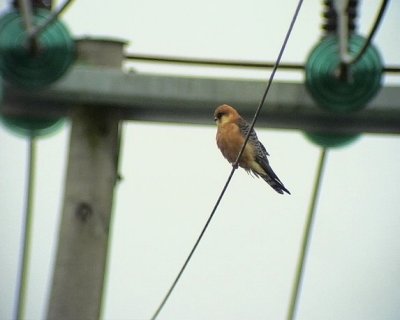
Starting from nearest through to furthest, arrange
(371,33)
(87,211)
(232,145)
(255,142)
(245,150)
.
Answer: (371,33), (87,211), (245,150), (232,145), (255,142)

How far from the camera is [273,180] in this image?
5.87 m

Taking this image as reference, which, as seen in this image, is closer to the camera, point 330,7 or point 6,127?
point 6,127

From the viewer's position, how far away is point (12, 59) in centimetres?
406

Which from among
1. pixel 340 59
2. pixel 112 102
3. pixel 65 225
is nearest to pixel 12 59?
pixel 112 102

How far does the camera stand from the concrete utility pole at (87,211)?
12.9 feet

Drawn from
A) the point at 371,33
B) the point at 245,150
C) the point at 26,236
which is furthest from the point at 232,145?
the point at 371,33

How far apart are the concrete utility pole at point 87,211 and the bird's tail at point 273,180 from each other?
1796 mm

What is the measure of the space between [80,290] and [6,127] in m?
0.78

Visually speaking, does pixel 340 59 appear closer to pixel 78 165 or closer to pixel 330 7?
pixel 330 7

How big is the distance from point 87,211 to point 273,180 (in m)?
2.08

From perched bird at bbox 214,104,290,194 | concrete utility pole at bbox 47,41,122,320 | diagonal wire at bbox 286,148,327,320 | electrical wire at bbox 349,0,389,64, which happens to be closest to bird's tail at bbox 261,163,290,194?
perched bird at bbox 214,104,290,194

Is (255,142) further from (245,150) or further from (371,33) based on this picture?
(371,33)

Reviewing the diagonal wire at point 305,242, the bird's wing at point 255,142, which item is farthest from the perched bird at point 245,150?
the diagonal wire at point 305,242

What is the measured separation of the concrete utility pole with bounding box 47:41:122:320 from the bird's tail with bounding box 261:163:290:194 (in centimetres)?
180
